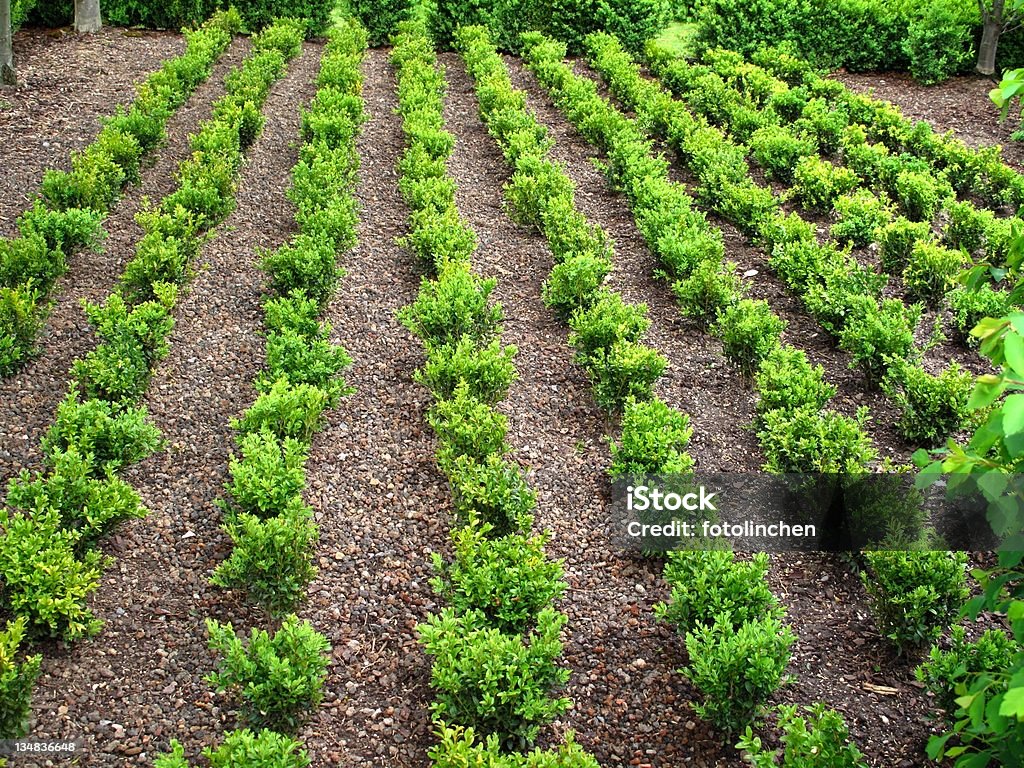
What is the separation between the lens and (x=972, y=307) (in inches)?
310

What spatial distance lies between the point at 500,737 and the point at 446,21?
1342 centimetres

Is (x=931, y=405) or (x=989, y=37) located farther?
(x=989, y=37)

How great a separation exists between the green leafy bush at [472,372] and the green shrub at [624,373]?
67cm

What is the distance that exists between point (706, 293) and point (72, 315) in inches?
211

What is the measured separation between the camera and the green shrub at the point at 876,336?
286 inches

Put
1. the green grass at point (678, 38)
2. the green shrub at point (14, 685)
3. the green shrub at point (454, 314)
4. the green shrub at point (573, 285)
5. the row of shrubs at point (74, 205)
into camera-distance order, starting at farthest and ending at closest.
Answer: the green grass at point (678, 38), the green shrub at point (573, 285), the green shrub at point (454, 314), the row of shrubs at point (74, 205), the green shrub at point (14, 685)

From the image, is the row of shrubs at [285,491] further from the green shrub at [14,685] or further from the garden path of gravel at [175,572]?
the green shrub at [14,685]

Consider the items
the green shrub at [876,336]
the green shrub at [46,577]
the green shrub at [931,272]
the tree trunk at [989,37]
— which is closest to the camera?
the green shrub at [46,577]

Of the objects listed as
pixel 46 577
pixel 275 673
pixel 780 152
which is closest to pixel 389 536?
pixel 275 673

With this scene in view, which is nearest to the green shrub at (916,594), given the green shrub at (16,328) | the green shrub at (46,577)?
the green shrub at (46,577)

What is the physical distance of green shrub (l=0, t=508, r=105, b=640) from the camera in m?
4.99

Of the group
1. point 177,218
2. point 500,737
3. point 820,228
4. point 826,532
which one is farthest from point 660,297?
point 500,737

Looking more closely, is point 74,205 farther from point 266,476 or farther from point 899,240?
point 899,240

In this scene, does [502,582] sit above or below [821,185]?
below
